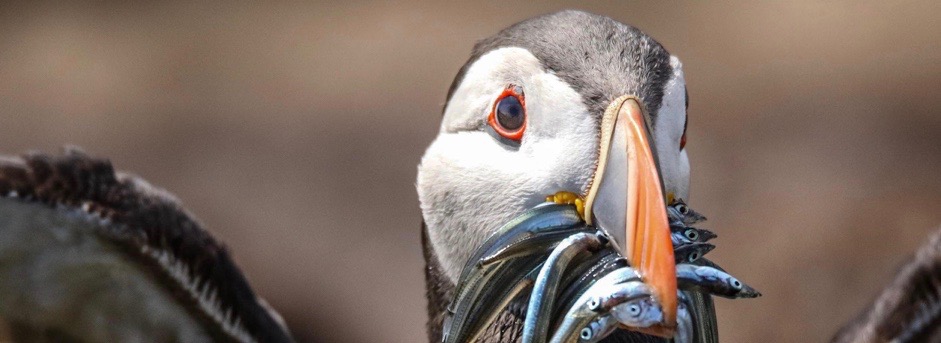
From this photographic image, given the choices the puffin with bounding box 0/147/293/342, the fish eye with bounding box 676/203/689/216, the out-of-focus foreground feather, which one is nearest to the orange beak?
the fish eye with bounding box 676/203/689/216

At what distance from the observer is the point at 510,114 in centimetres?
176

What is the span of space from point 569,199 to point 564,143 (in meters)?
0.09

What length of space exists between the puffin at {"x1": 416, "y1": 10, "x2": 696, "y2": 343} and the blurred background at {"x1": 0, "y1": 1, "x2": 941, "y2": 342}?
239 centimetres

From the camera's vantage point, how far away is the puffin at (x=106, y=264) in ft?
7.25

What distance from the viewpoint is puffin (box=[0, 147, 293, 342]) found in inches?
87.0

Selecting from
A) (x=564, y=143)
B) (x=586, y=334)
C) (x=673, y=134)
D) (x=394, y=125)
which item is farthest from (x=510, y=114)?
(x=394, y=125)

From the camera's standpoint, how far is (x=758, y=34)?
4223 mm

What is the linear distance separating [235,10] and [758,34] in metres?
2.24

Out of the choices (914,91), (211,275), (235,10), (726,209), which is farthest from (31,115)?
(914,91)

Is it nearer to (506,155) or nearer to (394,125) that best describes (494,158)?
(506,155)

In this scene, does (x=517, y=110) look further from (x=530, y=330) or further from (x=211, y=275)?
(x=211, y=275)

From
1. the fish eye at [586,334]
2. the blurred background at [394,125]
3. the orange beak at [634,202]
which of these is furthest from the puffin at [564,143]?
the blurred background at [394,125]

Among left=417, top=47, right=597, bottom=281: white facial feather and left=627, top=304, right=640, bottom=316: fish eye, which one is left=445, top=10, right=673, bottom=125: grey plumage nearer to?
left=417, top=47, right=597, bottom=281: white facial feather

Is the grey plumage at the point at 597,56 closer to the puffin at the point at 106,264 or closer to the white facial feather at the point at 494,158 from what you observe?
the white facial feather at the point at 494,158
